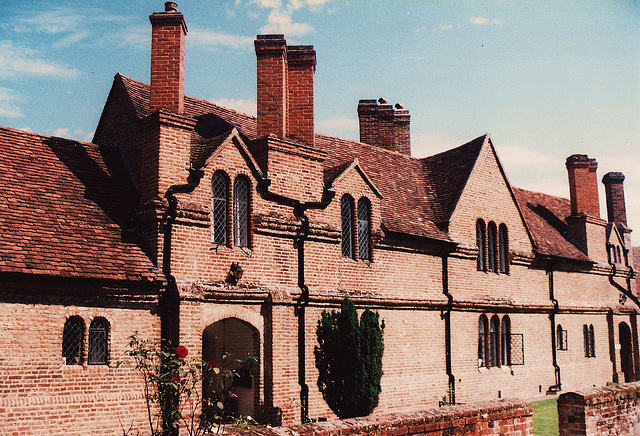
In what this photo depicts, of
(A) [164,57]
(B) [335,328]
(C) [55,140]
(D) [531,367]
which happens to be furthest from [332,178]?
(D) [531,367]

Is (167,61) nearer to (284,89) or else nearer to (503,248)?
(284,89)

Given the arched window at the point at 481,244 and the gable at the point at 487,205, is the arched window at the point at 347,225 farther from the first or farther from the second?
the arched window at the point at 481,244

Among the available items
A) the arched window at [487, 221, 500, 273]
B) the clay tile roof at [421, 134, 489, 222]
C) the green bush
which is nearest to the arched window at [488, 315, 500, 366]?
the arched window at [487, 221, 500, 273]

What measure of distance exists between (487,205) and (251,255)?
10137mm

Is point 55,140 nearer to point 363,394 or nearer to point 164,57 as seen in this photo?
point 164,57

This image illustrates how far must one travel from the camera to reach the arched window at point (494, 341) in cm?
2108

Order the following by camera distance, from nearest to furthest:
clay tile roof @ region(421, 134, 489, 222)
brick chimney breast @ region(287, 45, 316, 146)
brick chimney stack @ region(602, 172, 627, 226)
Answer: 1. brick chimney breast @ region(287, 45, 316, 146)
2. clay tile roof @ region(421, 134, 489, 222)
3. brick chimney stack @ region(602, 172, 627, 226)

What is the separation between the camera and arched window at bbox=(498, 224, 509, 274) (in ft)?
72.9

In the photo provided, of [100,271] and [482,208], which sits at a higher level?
[482,208]

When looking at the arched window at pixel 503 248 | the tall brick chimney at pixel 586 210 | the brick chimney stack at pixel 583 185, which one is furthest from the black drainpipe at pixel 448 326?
the brick chimney stack at pixel 583 185

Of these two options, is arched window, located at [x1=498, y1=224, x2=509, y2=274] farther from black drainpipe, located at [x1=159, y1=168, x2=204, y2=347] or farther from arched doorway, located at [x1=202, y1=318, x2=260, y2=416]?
black drainpipe, located at [x1=159, y1=168, x2=204, y2=347]

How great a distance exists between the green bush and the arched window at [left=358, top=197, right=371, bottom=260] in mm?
2116

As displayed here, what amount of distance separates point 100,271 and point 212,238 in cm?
274

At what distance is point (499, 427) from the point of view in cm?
909
